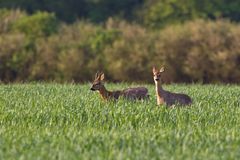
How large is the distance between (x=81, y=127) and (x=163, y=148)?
281cm

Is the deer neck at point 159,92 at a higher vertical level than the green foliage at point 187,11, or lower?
lower

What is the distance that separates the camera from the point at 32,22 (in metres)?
46.4

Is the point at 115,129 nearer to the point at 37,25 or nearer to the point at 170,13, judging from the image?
the point at 37,25

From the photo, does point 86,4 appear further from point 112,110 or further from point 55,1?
point 112,110

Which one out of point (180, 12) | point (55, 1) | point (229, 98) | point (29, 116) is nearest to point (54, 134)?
point (29, 116)

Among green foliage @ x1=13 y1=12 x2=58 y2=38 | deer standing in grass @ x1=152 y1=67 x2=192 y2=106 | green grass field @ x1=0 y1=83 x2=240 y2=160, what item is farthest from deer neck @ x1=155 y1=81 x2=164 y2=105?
green foliage @ x1=13 y1=12 x2=58 y2=38

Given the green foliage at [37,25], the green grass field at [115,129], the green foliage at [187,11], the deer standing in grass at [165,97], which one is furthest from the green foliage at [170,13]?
the deer standing in grass at [165,97]

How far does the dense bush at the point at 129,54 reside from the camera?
4156 cm

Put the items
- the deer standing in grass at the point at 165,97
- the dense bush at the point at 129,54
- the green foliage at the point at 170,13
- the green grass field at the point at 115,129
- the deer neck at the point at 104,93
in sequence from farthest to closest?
the green foliage at the point at 170,13, the dense bush at the point at 129,54, the deer neck at the point at 104,93, the deer standing in grass at the point at 165,97, the green grass field at the point at 115,129

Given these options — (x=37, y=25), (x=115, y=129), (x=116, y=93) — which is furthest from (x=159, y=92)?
(x=37, y=25)

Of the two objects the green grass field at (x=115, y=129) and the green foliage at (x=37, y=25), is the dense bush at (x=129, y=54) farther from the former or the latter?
the green grass field at (x=115, y=129)

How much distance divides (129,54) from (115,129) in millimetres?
30957

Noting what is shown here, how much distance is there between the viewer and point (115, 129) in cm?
1255

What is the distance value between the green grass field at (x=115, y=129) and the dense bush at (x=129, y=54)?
22821 millimetres
